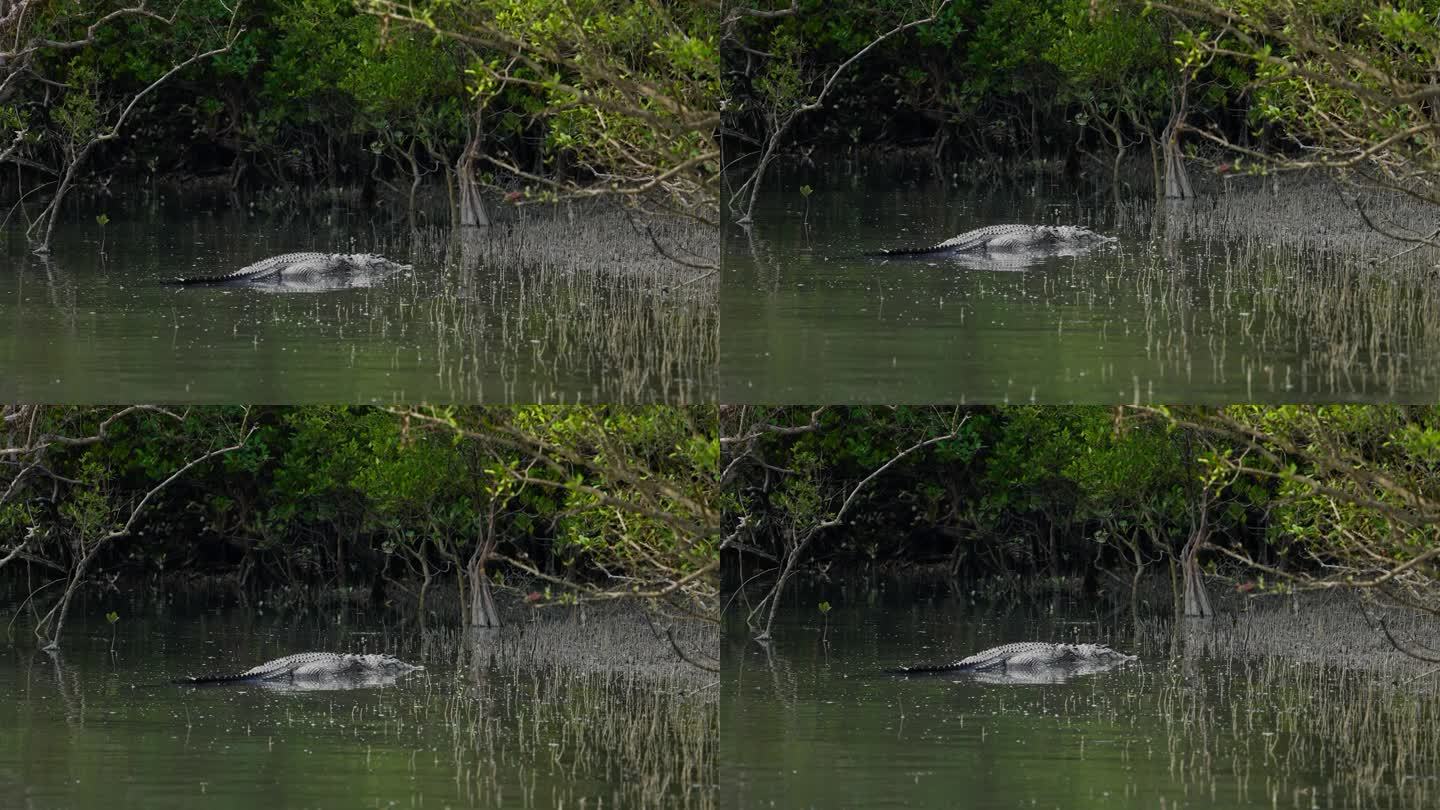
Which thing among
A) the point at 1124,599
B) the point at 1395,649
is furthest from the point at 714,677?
the point at 1395,649

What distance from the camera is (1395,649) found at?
12.2 metres

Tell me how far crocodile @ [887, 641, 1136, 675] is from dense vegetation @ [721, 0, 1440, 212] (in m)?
3.00

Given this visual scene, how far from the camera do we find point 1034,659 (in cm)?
1205

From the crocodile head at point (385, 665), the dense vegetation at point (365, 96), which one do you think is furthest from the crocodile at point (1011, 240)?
the crocodile head at point (385, 665)

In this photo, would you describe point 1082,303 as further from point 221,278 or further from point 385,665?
point 221,278

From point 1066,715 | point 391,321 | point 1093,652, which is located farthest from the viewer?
point 391,321

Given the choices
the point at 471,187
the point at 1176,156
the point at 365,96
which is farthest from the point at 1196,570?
the point at 365,96

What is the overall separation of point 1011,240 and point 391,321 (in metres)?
4.11

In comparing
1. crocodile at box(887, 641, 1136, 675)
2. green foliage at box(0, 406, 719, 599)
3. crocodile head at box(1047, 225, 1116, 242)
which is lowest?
crocodile at box(887, 641, 1136, 675)

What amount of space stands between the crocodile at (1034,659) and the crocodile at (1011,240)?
2.52m

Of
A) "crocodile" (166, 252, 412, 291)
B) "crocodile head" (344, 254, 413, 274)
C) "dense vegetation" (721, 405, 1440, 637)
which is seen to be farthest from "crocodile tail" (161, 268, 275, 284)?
"dense vegetation" (721, 405, 1440, 637)

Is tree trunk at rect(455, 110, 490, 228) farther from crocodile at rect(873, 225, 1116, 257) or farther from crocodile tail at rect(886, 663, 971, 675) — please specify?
crocodile tail at rect(886, 663, 971, 675)

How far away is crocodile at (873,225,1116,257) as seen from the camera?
40.9ft

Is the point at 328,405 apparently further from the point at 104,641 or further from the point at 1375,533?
the point at 1375,533
